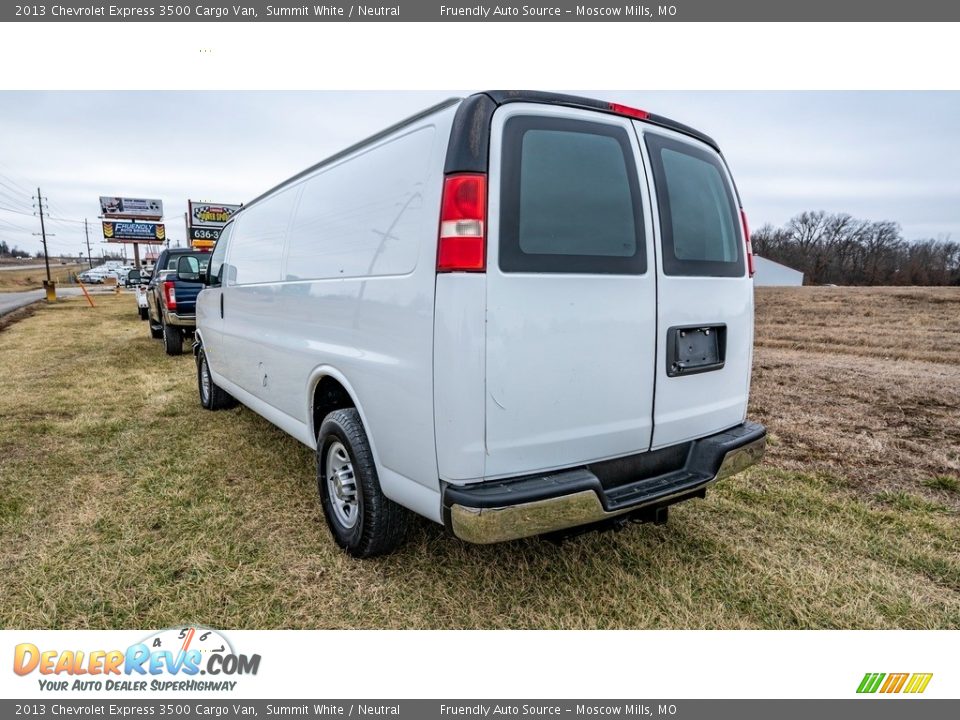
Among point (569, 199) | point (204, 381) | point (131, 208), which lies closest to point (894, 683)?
point (569, 199)

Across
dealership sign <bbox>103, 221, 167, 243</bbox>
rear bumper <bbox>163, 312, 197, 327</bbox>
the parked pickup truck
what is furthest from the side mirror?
dealership sign <bbox>103, 221, 167, 243</bbox>

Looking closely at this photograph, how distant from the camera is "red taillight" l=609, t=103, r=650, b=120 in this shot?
7.76ft

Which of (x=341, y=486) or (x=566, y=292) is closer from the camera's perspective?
(x=566, y=292)

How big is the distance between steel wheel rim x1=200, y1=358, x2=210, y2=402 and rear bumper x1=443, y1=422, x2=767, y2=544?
15.4 ft

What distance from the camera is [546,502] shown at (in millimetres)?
2043

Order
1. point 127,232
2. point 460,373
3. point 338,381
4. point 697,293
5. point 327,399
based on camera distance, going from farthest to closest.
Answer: point 127,232 < point 327,399 < point 338,381 < point 697,293 < point 460,373

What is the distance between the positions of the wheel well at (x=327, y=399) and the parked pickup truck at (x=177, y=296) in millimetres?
5585

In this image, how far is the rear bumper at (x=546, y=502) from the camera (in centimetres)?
199

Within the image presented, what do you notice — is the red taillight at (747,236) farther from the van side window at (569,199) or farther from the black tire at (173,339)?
the black tire at (173,339)

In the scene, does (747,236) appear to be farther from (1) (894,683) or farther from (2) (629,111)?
(1) (894,683)

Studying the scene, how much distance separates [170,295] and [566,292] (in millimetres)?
8567

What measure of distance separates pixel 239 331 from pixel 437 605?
116 inches

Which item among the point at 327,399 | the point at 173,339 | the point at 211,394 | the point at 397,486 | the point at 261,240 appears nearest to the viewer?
the point at 397,486

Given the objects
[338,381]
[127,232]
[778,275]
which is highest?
[127,232]
